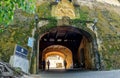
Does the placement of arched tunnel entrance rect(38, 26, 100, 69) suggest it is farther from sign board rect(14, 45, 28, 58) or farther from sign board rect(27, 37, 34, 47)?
sign board rect(14, 45, 28, 58)

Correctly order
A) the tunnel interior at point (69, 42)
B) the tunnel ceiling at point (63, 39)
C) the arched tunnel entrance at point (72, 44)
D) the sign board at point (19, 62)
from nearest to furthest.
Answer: the sign board at point (19, 62) < the arched tunnel entrance at point (72, 44) < the tunnel ceiling at point (63, 39) < the tunnel interior at point (69, 42)

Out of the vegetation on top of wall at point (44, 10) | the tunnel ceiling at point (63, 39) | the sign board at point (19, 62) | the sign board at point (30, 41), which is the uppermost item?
the vegetation on top of wall at point (44, 10)

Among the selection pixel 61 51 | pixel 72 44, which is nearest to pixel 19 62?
pixel 72 44

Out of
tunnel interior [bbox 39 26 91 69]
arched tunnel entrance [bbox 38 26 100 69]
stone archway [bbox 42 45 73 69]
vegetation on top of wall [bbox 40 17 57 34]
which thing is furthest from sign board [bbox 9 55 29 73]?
stone archway [bbox 42 45 73 69]

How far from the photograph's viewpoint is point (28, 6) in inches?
266

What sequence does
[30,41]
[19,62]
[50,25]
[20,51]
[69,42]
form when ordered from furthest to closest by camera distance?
1. [69,42]
2. [50,25]
3. [30,41]
4. [20,51]
5. [19,62]

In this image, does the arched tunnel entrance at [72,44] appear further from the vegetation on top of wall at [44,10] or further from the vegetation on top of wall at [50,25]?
the vegetation on top of wall at [44,10]

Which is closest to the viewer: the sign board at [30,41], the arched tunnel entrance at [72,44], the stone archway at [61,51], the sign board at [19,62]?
the sign board at [19,62]

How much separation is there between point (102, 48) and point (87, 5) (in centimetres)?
384

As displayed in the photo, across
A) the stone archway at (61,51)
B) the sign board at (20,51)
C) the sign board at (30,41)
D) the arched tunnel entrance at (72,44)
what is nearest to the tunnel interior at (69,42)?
the arched tunnel entrance at (72,44)

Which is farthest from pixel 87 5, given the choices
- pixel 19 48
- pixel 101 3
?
pixel 19 48

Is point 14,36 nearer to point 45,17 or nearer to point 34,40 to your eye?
point 34,40

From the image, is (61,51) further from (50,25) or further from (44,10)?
(50,25)

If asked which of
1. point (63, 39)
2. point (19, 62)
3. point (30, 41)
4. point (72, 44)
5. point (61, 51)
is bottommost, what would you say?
point (19, 62)
